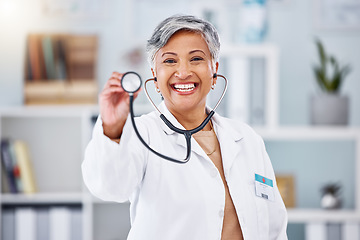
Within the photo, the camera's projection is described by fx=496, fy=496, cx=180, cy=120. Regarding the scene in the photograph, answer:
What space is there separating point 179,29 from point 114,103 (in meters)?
0.27

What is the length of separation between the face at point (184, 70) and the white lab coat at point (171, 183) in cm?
8

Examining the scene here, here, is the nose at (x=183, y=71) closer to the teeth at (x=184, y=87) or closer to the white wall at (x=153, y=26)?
the teeth at (x=184, y=87)

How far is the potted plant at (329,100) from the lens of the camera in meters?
2.67

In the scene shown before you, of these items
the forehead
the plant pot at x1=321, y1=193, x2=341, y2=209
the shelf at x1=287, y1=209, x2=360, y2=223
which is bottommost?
the shelf at x1=287, y1=209, x2=360, y2=223

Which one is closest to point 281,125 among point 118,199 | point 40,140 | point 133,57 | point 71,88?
point 133,57

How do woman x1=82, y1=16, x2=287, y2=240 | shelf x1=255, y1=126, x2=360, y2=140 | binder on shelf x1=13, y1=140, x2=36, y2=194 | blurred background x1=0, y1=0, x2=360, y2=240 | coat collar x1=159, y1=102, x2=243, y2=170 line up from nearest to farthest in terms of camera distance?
woman x1=82, y1=16, x2=287, y2=240 → coat collar x1=159, y1=102, x2=243, y2=170 → shelf x1=255, y1=126, x2=360, y2=140 → binder on shelf x1=13, y1=140, x2=36, y2=194 → blurred background x1=0, y1=0, x2=360, y2=240

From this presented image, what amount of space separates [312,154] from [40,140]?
1612mm

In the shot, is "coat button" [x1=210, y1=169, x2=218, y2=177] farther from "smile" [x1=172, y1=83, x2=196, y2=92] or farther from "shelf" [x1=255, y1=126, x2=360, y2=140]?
"shelf" [x1=255, y1=126, x2=360, y2=140]

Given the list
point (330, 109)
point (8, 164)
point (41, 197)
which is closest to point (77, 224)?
point (41, 197)

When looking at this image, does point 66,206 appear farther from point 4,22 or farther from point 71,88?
point 4,22

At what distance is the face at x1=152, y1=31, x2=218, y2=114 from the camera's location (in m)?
1.12

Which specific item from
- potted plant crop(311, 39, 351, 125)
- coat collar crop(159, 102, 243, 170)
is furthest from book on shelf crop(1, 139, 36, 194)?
coat collar crop(159, 102, 243, 170)

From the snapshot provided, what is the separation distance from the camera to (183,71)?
3.64ft

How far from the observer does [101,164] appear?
983mm
